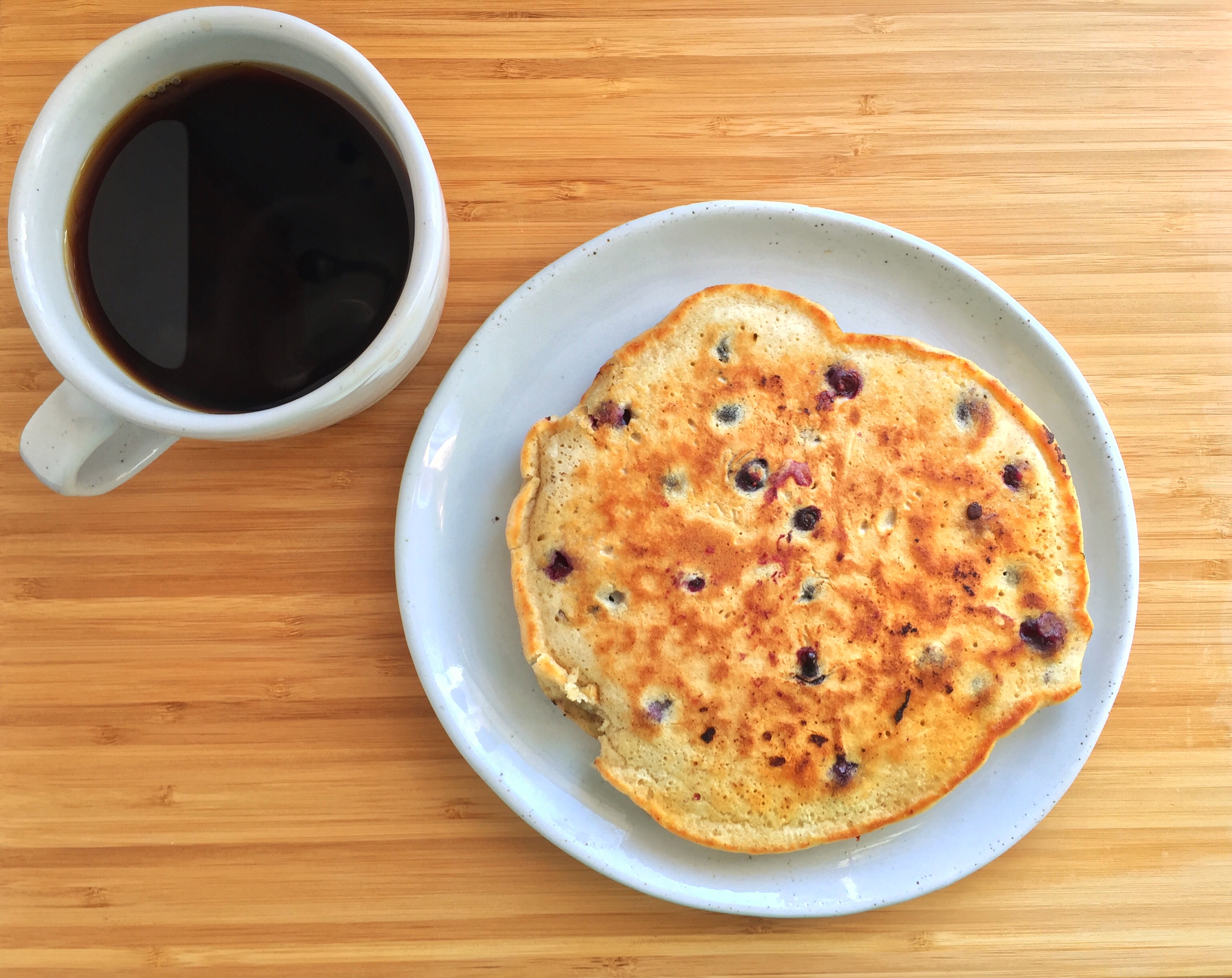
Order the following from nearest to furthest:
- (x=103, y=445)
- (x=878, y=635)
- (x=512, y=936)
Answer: (x=103, y=445), (x=878, y=635), (x=512, y=936)

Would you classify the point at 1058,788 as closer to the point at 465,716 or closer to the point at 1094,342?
the point at 1094,342

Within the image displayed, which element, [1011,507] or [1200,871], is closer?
Result: [1011,507]

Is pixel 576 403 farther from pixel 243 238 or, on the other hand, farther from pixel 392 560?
pixel 243 238

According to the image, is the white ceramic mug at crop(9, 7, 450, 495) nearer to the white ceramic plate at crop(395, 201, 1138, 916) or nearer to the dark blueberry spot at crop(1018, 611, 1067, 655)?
the white ceramic plate at crop(395, 201, 1138, 916)

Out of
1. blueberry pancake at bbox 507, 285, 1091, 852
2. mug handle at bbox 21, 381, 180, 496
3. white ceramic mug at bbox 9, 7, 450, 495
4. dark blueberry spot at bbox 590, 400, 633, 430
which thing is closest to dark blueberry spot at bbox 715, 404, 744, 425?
blueberry pancake at bbox 507, 285, 1091, 852

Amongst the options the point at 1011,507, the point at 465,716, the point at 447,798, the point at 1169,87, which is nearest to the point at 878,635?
the point at 1011,507

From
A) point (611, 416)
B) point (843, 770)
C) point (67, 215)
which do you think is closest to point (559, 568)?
point (611, 416)
